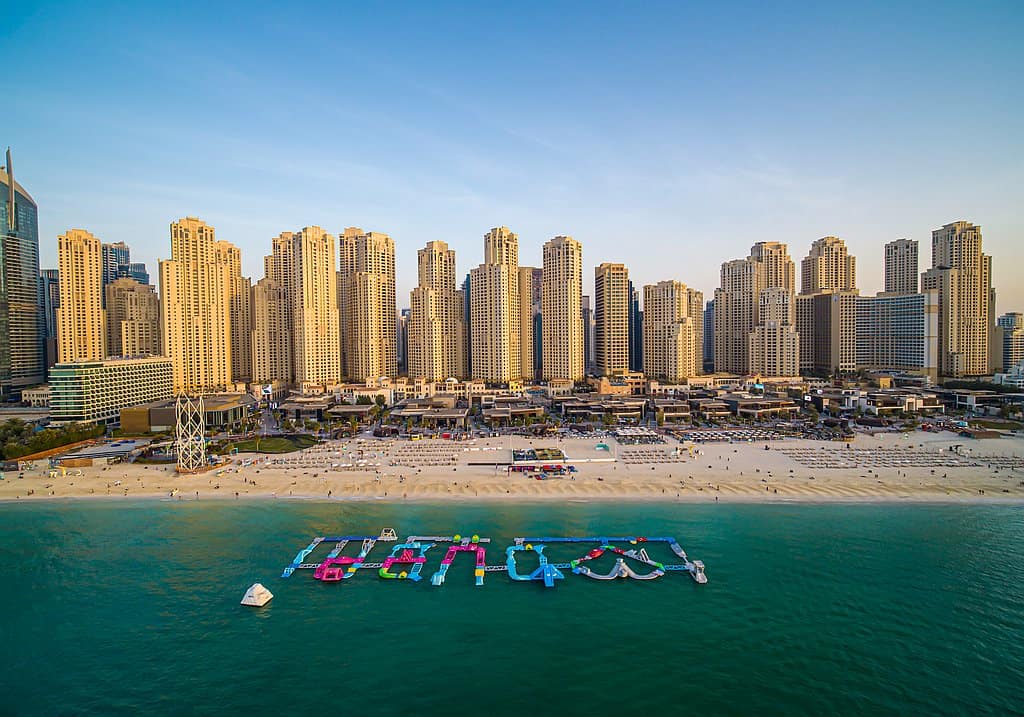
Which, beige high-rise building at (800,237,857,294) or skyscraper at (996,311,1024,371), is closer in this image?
skyscraper at (996,311,1024,371)

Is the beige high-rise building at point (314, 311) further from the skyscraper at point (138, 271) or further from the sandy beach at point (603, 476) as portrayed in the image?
the skyscraper at point (138, 271)

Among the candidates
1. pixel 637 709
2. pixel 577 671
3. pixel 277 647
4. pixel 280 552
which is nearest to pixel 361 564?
pixel 280 552

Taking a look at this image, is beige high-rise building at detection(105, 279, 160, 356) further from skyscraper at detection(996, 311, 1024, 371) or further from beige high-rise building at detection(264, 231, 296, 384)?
skyscraper at detection(996, 311, 1024, 371)

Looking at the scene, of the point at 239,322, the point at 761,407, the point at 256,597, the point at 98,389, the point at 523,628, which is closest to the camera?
the point at 523,628

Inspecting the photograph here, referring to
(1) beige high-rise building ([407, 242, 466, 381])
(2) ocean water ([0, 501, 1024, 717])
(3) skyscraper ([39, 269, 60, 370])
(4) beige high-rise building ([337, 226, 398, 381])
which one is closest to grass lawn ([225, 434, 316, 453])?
(2) ocean water ([0, 501, 1024, 717])

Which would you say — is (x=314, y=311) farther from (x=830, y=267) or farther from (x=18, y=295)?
(x=830, y=267)

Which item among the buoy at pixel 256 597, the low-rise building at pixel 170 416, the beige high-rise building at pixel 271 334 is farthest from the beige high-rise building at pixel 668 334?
the buoy at pixel 256 597

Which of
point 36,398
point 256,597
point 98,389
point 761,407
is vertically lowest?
point 256,597

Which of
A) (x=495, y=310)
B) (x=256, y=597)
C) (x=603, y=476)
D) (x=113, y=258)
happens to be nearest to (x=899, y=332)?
(x=495, y=310)
